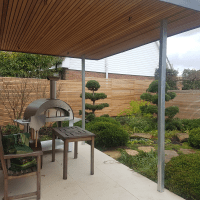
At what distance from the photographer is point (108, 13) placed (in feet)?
7.04

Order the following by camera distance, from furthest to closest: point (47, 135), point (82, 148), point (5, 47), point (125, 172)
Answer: point (47, 135)
point (82, 148)
point (5, 47)
point (125, 172)

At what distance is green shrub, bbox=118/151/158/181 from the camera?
290 centimetres

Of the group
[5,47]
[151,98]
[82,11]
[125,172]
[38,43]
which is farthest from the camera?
[151,98]

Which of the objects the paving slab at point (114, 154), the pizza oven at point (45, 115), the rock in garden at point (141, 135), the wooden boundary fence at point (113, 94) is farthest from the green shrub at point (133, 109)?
the pizza oven at point (45, 115)

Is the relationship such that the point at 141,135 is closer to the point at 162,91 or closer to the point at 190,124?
the point at 190,124

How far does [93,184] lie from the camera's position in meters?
2.50

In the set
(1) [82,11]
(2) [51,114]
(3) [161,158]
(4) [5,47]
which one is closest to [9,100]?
(4) [5,47]

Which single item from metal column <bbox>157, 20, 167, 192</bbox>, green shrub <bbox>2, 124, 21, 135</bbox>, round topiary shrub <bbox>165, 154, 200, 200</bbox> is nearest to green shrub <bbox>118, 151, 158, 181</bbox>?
round topiary shrub <bbox>165, 154, 200, 200</bbox>

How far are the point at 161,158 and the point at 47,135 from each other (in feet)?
12.7

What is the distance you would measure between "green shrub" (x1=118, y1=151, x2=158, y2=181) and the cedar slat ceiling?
2.05 meters

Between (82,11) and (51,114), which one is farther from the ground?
(82,11)

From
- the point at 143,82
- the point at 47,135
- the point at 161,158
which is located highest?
the point at 143,82

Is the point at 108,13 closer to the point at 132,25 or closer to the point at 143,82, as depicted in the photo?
the point at 132,25

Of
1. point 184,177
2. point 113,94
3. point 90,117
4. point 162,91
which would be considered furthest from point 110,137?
point 113,94
